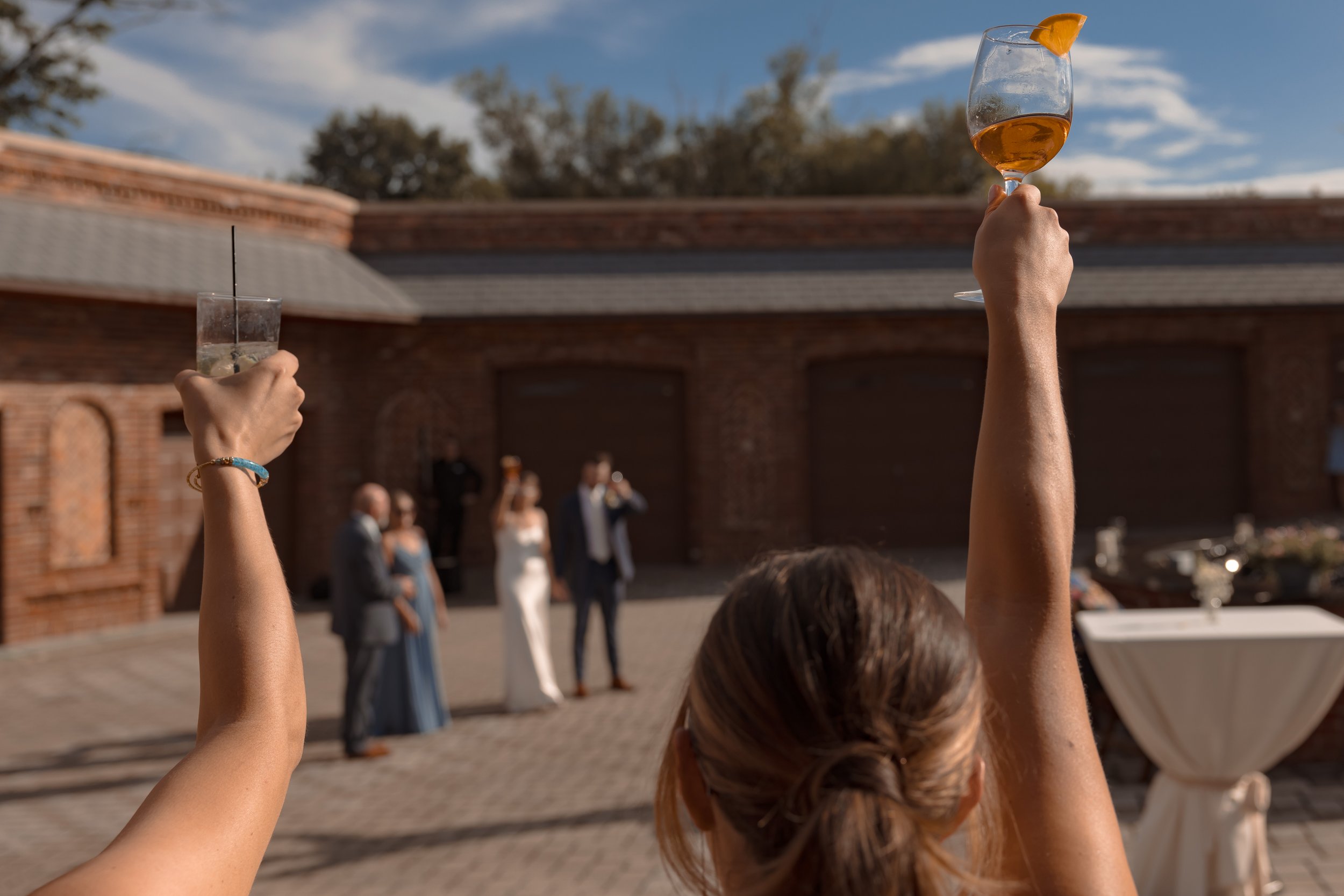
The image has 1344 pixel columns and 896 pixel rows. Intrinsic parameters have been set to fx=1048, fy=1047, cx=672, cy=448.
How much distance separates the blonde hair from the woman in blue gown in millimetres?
7266

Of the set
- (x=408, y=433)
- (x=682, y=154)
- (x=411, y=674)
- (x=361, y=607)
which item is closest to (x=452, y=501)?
(x=408, y=433)

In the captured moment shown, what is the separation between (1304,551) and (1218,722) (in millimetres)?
2607

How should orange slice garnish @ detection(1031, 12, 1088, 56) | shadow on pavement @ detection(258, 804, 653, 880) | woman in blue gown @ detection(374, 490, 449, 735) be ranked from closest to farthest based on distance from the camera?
orange slice garnish @ detection(1031, 12, 1088, 56) < shadow on pavement @ detection(258, 804, 653, 880) < woman in blue gown @ detection(374, 490, 449, 735)

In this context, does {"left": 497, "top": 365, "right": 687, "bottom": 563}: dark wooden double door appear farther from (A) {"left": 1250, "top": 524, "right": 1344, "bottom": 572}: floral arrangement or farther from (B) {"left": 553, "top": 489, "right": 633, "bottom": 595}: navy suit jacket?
(A) {"left": 1250, "top": 524, "right": 1344, "bottom": 572}: floral arrangement

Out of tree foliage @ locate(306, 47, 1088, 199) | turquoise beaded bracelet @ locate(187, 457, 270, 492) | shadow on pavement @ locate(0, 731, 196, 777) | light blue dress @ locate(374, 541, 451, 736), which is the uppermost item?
tree foliage @ locate(306, 47, 1088, 199)

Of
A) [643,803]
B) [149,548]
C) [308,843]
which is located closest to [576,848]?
[643,803]

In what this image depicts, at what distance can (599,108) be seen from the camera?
1730 inches

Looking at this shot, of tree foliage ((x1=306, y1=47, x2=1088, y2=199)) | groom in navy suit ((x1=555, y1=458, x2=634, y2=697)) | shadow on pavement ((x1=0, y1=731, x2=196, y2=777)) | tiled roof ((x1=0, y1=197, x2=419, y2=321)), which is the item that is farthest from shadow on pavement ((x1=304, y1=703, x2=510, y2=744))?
tree foliage ((x1=306, y1=47, x2=1088, y2=199))

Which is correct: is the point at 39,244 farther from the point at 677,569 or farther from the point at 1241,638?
the point at 1241,638

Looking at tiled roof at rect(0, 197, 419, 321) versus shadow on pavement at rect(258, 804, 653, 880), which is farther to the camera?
tiled roof at rect(0, 197, 419, 321)

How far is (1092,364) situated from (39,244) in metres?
15.4

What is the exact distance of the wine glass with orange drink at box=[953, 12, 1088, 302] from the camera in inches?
55.3

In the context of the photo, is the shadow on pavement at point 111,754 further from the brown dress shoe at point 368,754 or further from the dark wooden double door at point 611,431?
the dark wooden double door at point 611,431

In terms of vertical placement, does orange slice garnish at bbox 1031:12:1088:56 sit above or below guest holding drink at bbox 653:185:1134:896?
above
